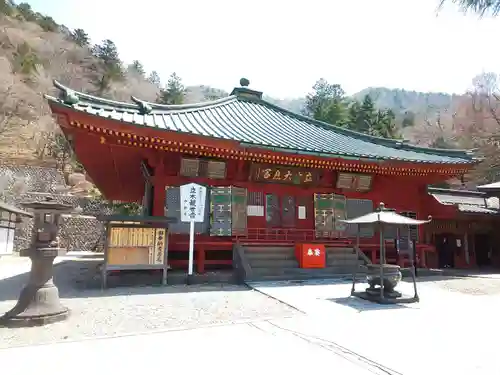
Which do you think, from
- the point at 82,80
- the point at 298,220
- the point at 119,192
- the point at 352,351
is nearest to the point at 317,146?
the point at 298,220

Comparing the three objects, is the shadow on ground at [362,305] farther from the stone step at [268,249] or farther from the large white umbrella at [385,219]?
the stone step at [268,249]

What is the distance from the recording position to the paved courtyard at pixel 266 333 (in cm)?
397

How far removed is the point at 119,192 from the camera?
20.8 metres

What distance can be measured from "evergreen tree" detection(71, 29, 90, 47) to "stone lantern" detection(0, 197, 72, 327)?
70633 mm

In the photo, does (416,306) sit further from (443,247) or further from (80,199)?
(80,199)

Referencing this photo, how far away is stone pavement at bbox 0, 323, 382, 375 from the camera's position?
148 inches

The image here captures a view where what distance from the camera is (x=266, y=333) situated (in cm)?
510

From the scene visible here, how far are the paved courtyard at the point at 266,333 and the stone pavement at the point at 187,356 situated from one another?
0.5 inches

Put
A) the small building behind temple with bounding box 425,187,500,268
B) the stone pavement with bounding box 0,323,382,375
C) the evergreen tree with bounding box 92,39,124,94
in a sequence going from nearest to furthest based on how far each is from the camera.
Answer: the stone pavement with bounding box 0,323,382,375, the small building behind temple with bounding box 425,187,500,268, the evergreen tree with bounding box 92,39,124,94

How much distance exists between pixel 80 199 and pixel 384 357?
106 ft

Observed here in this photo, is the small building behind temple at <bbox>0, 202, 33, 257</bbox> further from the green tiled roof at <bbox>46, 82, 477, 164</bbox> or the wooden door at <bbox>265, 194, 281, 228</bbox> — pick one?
the wooden door at <bbox>265, 194, 281, 228</bbox>

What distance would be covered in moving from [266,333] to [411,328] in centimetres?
241

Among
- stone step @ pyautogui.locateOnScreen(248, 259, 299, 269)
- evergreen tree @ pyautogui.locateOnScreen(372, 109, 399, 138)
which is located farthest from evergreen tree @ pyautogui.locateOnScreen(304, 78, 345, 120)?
stone step @ pyautogui.locateOnScreen(248, 259, 299, 269)

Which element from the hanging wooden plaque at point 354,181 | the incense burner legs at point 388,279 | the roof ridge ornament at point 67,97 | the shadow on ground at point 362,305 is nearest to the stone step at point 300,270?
the shadow on ground at point 362,305
